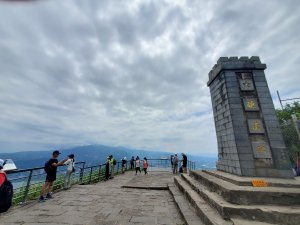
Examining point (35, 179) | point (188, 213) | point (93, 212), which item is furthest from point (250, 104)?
point (35, 179)

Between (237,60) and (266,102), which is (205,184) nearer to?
(266,102)

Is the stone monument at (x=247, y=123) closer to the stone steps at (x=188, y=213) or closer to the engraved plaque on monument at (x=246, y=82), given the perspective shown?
the engraved plaque on monument at (x=246, y=82)

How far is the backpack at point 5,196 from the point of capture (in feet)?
10.6


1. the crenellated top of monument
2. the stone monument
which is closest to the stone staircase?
the stone monument

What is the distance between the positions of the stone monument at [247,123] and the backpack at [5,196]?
19.8 feet

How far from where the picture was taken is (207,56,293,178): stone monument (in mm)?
5375

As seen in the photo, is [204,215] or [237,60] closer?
[204,215]

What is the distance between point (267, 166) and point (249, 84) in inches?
116

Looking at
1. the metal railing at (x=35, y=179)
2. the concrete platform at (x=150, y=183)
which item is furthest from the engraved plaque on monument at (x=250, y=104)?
the metal railing at (x=35, y=179)

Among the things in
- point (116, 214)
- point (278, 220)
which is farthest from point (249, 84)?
point (116, 214)

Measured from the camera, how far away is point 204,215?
3.66m

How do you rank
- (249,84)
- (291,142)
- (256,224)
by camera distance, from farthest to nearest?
1. (291,142)
2. (249,84)
3. (256,224)

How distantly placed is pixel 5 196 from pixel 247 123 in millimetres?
6885

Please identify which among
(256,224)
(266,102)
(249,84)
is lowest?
(256,224)
